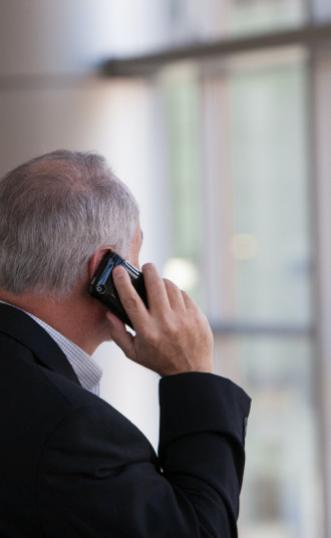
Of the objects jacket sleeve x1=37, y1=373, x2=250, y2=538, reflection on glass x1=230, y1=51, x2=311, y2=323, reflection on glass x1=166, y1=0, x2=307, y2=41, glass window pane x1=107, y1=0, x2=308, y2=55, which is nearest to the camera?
jacket sleeve x1=37, y1=373, x2=250, y2=538

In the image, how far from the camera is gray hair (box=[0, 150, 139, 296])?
5.67ft

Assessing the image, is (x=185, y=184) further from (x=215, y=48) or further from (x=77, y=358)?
(x=77, y=358)

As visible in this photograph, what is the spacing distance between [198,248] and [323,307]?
3.06 feet

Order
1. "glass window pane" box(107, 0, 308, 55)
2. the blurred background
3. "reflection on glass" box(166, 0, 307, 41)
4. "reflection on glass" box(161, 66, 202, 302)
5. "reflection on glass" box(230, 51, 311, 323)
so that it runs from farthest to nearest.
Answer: "reflection on glass" box(161, 66, 202, 302) → "reflection on glass" box(230, 51, 311, 323) → "reflection on glass" box(166, 0, 307, 41) → "glass window pane" box(107, 0, 308, 55) → the blurred background

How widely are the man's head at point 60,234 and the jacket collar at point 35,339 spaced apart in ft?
0.12

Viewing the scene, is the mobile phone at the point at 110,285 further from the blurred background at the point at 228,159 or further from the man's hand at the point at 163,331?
the blurred background at the point at 228,159

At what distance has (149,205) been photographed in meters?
5.11

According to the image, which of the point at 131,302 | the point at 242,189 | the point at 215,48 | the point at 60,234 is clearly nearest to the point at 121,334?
the point at 131,302

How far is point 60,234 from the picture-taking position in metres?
1.73

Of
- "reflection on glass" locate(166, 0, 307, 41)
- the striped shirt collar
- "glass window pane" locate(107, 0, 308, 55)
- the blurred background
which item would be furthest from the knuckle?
"reflection on glass" locate(166, 0, 307, 41)

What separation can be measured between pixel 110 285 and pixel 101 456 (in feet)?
0.96

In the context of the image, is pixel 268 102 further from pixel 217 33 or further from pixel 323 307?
pixel 323 307

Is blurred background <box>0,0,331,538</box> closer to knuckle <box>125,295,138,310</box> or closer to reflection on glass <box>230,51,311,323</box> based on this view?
reflection on glass <box>230,51,311,323</box>

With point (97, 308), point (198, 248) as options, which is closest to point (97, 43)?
point (198, 248)
